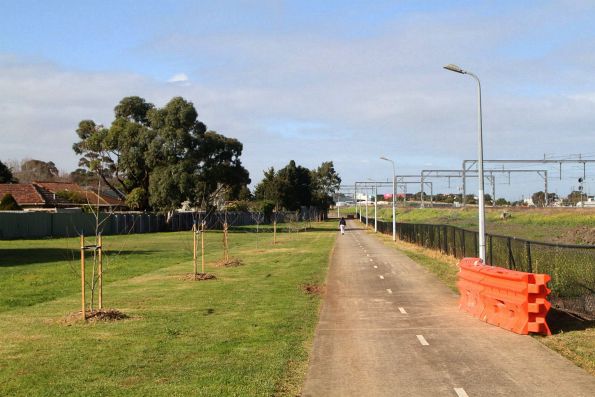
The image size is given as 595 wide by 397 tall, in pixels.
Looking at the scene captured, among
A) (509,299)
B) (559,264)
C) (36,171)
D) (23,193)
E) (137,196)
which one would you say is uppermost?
(36,171)

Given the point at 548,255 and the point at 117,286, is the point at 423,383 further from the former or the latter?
the point at 117,286

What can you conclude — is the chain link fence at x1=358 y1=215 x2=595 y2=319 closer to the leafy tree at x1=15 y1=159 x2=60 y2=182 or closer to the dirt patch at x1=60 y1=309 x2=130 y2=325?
the dirt patch at x1=60 y1=309 x2=130 y2=325

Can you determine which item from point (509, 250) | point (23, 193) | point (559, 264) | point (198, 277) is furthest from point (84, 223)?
point (559, 264)

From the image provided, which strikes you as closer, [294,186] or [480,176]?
[480,176]

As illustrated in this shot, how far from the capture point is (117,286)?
19922 mm

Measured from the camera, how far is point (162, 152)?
225ft

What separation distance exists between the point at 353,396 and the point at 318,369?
1.43 m

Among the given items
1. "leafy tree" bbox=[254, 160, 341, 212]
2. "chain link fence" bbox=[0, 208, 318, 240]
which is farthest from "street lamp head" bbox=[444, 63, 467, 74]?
"leafy tree" bbox=[254, 160, 341, 212]

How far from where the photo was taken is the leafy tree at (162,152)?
220ft

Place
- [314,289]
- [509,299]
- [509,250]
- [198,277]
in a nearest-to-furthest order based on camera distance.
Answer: [509,299] → [509,250] → [314,289] → [198,277]

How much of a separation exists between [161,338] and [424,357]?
172 inches

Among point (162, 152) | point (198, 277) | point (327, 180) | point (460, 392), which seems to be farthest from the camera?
point (327, 180)

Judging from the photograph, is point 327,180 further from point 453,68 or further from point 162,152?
point 453,68

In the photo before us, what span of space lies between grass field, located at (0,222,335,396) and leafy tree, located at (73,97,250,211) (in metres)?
45.2
